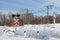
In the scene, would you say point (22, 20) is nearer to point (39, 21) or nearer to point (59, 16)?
point (39, 21)

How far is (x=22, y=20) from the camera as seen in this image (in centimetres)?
8219

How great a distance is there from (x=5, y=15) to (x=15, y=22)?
72.4 meters

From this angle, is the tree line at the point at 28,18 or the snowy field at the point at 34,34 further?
the tree line at the point at 28,18

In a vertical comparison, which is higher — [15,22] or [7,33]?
[15,22]

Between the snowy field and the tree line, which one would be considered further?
the tree line

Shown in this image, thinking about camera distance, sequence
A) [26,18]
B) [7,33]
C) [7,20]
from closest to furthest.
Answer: [7,33] < [26,18] < [7,20]

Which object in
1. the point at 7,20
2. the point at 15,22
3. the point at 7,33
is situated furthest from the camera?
the point at 7,20

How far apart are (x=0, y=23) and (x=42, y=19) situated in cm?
1914

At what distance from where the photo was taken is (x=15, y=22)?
16219 mm

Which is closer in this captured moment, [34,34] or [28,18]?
[34,34]

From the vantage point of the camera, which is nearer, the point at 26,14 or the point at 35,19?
the point at 26,14

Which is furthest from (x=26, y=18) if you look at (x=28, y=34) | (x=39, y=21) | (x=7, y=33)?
(x=28, y=34)

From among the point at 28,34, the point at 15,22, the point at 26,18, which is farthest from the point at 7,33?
the point at 26,18

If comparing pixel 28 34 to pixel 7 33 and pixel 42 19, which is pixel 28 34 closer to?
pixel 7 33
